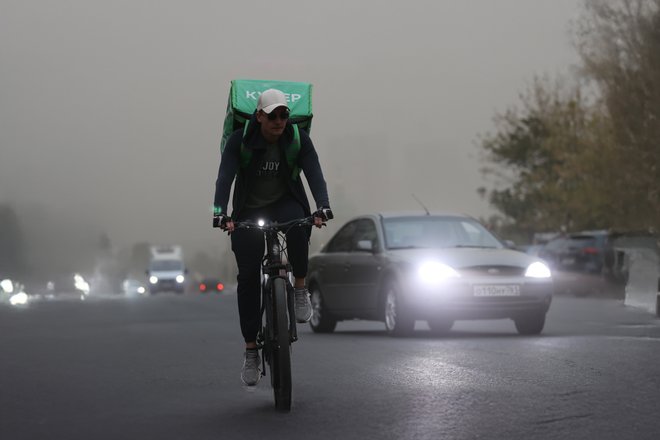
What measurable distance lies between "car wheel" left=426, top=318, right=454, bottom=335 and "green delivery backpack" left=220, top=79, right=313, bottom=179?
696 centimetres

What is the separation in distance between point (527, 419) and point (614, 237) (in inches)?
1056

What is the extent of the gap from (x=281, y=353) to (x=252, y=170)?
1376mm

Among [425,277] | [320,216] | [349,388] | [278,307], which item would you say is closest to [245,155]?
[320,216]

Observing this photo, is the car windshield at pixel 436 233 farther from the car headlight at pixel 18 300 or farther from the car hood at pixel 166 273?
the car hood at pixel 166 273

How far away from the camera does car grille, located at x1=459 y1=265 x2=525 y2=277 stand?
15883 millimetres

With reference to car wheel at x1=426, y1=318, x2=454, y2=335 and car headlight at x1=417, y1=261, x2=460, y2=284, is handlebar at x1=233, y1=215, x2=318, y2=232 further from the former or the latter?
car wheel at x1=426, y1=318, x2=454, y2=335

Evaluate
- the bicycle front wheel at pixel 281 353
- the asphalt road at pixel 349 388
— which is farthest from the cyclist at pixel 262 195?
the asphalt road at pixel 349 388

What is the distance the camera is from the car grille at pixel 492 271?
15.9 meters

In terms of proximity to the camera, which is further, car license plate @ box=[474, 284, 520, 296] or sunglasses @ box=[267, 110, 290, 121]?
car license plate @ box=[474, 284, 520, 296]

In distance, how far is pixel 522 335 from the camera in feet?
52.3

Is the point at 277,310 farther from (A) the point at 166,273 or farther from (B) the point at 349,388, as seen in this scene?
(A) the point at 166,273

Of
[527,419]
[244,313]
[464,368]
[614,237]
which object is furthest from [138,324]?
[614,237]

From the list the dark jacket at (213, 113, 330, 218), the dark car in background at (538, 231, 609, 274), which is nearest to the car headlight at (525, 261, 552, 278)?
the dark jacket at (213, 113, 330, 218)

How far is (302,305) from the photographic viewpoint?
8883 mm
